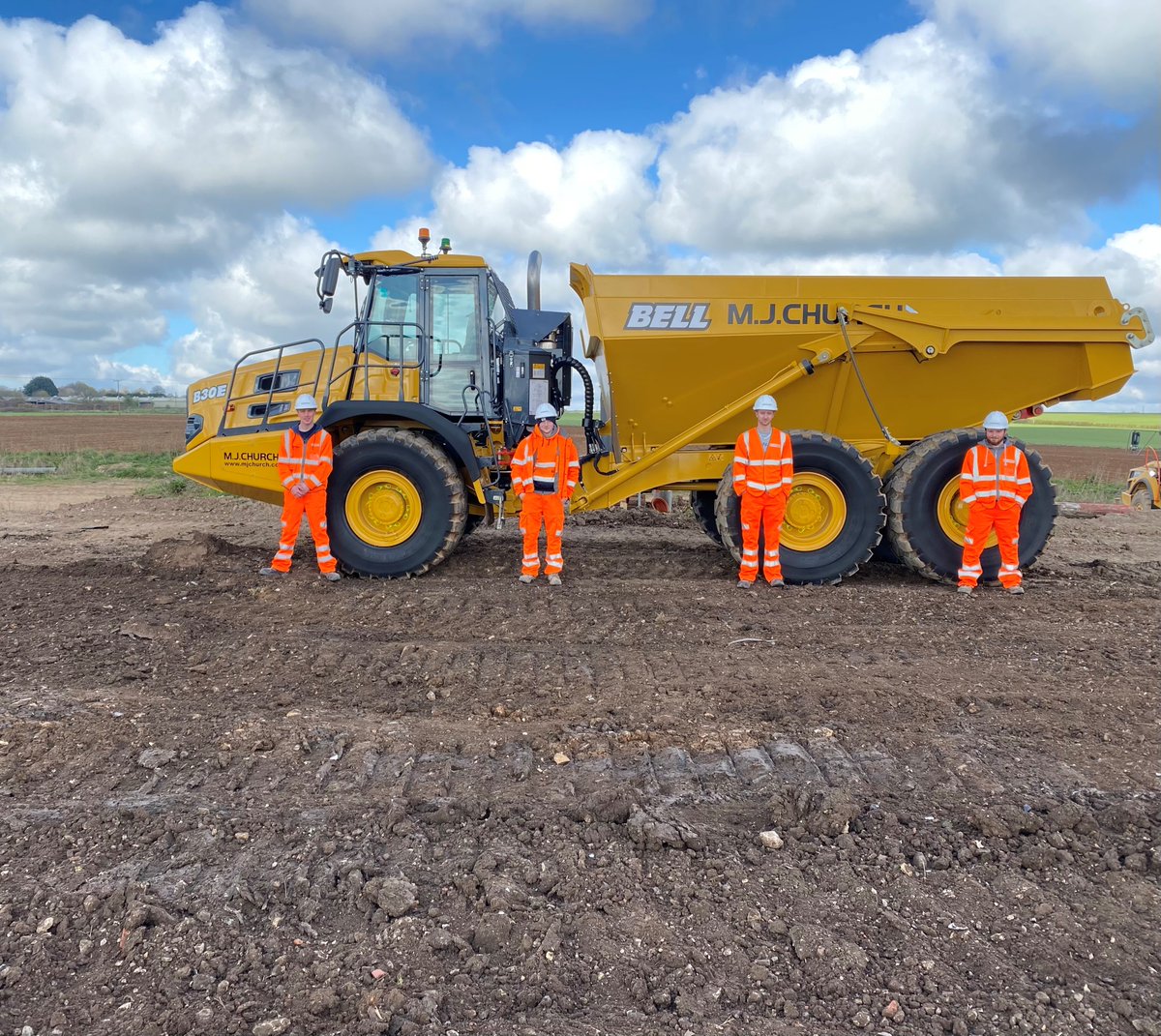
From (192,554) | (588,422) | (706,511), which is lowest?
(192,554)

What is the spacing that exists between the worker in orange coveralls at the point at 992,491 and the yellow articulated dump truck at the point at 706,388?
0.28 meters

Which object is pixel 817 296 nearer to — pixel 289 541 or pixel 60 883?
pixel 289 541

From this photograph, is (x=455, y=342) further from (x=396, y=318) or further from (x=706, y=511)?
(x=706, y=511)

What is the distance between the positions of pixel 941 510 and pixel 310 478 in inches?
215

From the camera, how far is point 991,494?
6.92m

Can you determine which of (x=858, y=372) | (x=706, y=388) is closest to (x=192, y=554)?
(x=706, y=388)

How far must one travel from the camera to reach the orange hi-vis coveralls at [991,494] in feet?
22.7

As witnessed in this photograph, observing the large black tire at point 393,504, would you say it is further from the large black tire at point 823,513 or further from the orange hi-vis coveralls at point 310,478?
the large black tire at point 823,513

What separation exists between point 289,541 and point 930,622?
207 inches

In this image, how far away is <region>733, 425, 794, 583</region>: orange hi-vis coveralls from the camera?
22.8ft

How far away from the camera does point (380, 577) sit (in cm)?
737

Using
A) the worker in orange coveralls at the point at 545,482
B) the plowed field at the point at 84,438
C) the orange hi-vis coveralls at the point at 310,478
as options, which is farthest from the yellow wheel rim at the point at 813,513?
the plowed field at the point at 84,438

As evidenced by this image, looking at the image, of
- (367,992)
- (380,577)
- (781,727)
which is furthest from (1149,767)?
(380,577)

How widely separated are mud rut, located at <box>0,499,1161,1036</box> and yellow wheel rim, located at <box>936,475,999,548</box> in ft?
4.23
